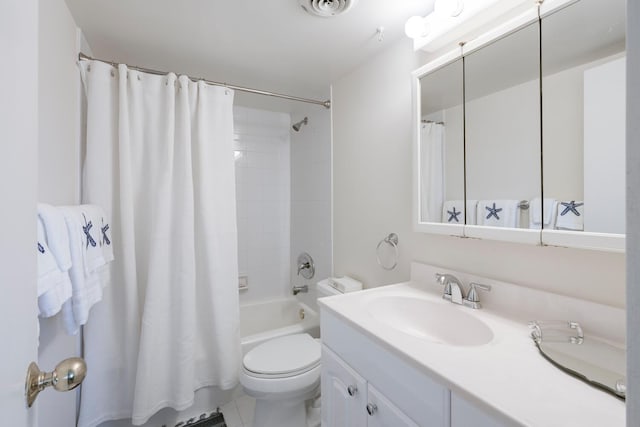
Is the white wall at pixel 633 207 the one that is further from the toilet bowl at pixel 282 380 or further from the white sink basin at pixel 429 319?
the toilet bowl at pixel 282 380

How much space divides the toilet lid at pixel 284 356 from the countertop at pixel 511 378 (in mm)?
757

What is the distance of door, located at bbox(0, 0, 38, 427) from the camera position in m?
0.39

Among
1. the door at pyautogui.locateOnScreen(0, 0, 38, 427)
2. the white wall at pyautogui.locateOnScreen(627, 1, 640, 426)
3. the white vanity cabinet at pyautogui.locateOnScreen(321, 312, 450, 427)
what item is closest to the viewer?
the white wall at pyautogui.locateOnScreen(627, 1, 640, 426)

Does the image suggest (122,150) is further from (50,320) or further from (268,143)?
(268,143)

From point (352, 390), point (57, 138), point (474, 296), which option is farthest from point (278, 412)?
point (57, 138)

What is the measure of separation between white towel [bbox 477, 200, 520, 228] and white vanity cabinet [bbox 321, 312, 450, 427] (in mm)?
610

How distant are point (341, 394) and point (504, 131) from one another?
3.77ft

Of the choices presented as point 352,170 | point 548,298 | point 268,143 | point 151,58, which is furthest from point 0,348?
point 268,143

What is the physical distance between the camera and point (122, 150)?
4.75 ft

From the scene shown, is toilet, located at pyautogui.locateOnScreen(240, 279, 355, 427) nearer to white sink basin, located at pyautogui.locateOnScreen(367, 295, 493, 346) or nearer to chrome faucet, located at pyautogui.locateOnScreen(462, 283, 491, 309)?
white sink basin, located at pyautogui.locateOnScreen(367, 295, 493, 346)

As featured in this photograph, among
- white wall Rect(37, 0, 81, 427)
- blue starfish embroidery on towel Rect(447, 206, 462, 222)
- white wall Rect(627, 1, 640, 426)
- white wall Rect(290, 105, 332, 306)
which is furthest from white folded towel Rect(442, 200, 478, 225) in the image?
white wall Rect(37, 0, 81, 427)

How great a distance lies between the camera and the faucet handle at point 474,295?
3.41ft

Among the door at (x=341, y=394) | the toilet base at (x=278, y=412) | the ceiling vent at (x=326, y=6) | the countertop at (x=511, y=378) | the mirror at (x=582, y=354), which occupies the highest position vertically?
the ceiling vent at (x=326, y=6)

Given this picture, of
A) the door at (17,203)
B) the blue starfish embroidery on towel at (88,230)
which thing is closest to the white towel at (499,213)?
the door at (17,203)
